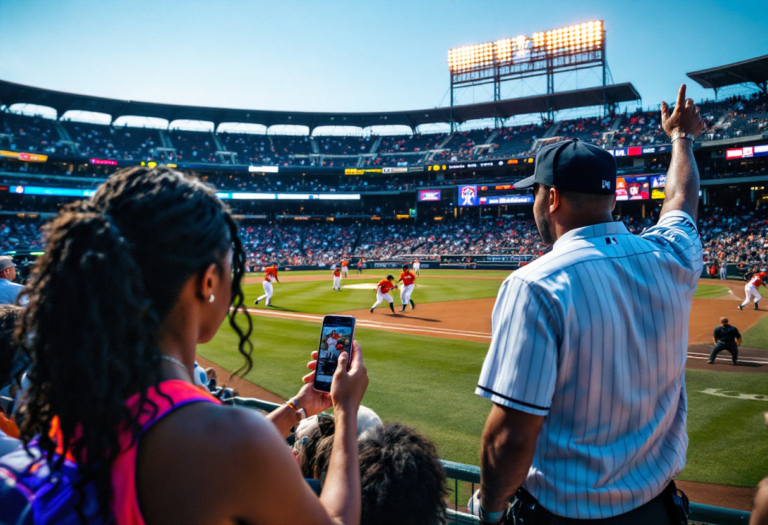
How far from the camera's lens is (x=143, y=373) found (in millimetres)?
1232

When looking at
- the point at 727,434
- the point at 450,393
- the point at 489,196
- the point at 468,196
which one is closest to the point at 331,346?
the point at 450,393

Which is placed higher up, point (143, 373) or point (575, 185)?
point (575, 185)

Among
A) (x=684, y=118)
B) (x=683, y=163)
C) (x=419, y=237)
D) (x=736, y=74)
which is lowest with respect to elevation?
(x=419, y=237)

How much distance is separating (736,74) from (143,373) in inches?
2500

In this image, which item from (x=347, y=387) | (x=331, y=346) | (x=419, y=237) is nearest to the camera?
(x=347, y=387)

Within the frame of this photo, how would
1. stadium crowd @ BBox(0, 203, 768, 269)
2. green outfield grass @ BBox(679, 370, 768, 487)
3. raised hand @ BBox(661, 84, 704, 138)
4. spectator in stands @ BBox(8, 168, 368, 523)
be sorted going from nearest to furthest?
1. spectator in stands @ BBox(8, 168, 368, 523)
2. raised hand @ BBox(661, 84, 704, 138)
3. green outfield grass @ BBox(679, 370, 768, 487)
4. stadium crowd @ BBox(0, 203, 768, 269)

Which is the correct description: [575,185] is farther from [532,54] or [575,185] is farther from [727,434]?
[532,54]

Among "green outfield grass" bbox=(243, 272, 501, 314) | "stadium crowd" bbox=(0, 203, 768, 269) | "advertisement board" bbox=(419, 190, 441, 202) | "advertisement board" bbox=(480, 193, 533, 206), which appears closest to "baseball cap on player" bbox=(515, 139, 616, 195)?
"green outfield grass" bbox=(243, 272, 501, 314)

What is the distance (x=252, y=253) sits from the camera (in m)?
60.8

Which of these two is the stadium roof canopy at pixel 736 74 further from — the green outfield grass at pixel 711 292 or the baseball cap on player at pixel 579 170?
the baseball cap on player at pixel 579 170

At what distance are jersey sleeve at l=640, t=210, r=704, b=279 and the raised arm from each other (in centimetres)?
16

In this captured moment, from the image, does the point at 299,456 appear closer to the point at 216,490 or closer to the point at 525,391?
the point at 525,391

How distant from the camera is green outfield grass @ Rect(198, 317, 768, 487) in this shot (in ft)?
21.4

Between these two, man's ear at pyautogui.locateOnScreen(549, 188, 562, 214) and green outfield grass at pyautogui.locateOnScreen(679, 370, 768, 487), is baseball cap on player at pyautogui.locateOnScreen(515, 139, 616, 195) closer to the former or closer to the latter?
man's ear at pyautogui.locateOnScreen(549, 188, 562, 214)
